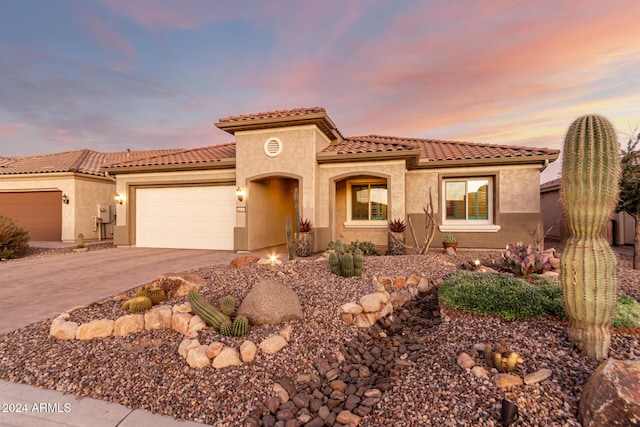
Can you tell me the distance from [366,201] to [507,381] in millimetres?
9946

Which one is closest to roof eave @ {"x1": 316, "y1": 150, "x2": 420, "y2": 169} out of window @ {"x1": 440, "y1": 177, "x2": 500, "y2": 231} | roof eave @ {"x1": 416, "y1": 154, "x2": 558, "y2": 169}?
roof eave @ {"x1": 416, "y1": 154, "x2": 558, "y2": 169}

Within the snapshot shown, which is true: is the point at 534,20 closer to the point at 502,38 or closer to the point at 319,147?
the point at 502,38

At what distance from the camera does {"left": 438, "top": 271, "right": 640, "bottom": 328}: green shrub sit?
3.83 metres

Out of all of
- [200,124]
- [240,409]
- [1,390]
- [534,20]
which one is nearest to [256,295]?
[240,409]

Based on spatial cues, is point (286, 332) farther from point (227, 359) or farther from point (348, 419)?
point (348, 419)

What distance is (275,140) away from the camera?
A: 36.7ft

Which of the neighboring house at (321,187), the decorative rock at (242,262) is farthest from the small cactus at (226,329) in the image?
the neighboring house at (321,187)

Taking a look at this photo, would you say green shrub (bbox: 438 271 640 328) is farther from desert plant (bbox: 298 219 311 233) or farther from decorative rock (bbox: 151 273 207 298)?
desert plant (bbox: 298 219 311 233)

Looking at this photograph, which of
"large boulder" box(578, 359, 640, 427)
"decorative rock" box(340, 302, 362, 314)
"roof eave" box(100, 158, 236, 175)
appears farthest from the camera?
"roof eave" box(100, 158, 236, 175)

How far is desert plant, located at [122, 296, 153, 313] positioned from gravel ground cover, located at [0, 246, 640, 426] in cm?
24

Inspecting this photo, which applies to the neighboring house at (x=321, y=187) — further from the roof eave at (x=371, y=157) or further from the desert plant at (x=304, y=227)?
the desert plant at (x=304, y=227)

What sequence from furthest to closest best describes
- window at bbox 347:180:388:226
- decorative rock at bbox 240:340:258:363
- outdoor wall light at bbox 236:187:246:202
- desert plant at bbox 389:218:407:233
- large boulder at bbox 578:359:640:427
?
1. window at bbox 347:180:388:226
2. outdoor wall light at bbox 236:187:246:202
3. desert plant at bbox 389:218:407:233
4. decorative rock at bbox 240:340:258:363
5. large boulder at bbox 578:359:640:427

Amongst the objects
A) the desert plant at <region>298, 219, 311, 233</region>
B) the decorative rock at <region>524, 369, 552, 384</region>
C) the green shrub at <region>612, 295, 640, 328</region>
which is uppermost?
the desert plant at <region>298, 219, 311, 233</region>

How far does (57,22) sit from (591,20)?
16.4 meters
